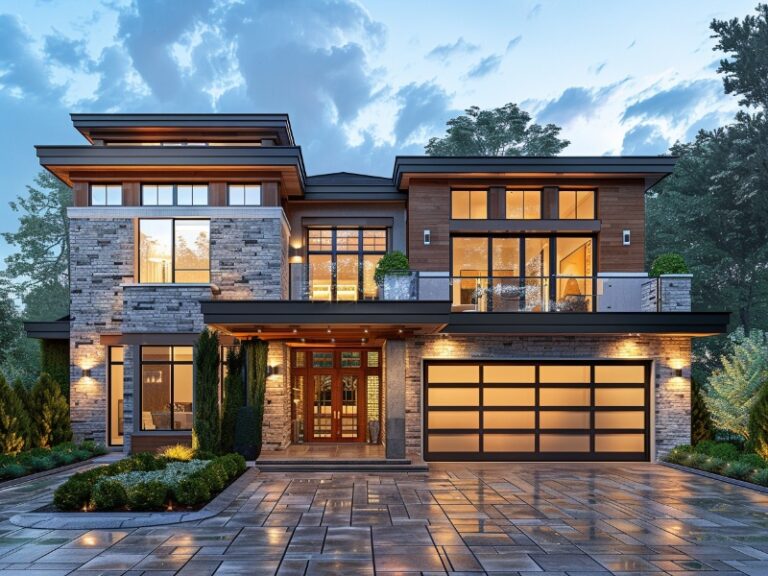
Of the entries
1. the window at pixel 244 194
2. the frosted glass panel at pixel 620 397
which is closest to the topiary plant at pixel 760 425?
the frosted glass panel at pixel 620 397

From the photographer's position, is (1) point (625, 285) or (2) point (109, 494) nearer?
(2) point (109, 494)

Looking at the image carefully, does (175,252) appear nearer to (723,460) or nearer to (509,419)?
(509,419)

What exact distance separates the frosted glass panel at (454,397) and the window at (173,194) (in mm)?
8164

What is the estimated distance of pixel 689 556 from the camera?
26.8 ft

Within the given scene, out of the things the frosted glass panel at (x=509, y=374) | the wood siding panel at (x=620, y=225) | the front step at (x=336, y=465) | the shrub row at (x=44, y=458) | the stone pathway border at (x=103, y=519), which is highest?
the wood siding panel at (x=620, y=225)

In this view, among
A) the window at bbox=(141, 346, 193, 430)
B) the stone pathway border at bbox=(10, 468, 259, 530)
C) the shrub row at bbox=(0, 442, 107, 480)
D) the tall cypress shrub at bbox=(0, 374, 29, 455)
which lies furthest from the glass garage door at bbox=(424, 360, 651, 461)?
the tall cypress shrub at bbox=(0, 374, 29, 455)

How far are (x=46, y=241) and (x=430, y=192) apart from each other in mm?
34720

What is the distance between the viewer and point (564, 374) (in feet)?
56.3

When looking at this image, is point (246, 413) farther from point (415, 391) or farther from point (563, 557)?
point (563, 557)

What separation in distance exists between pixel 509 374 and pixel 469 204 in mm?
5099

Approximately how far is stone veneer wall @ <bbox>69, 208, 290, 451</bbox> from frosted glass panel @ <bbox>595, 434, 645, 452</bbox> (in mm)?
9348

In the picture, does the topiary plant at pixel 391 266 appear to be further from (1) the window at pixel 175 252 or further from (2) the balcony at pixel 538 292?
(1) the window at pixel 175 252

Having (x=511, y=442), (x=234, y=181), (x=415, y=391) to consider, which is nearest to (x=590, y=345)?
(x=511, y=442)

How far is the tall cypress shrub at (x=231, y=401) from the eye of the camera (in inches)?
624
